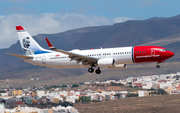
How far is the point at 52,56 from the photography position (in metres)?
80.6

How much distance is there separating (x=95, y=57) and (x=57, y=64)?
385 inches

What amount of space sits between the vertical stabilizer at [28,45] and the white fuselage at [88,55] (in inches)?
→ 70.8

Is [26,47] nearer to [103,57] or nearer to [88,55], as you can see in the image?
[88,55]

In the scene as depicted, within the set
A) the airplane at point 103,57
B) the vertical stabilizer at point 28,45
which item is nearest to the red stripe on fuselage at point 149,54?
the airplane at point 103,57

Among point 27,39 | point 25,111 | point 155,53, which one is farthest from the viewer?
point 25,111

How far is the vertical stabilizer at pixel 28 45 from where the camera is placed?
8350cm

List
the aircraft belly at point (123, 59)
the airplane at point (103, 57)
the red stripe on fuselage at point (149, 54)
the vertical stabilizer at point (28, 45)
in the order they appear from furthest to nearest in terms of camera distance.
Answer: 1. the vertical stabilizer at point (28, 45)
2. the aircraft belly at point (123, 59)
3. the airplane at point (103, 57)
4. the red stripe on fuselage at point (149, 54)

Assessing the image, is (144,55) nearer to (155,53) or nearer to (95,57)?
(155,53)

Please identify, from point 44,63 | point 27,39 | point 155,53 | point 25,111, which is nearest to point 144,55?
point 155,53

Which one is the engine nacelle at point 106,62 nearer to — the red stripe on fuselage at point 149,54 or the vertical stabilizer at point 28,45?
the red stripe on fuselage at point 149,54

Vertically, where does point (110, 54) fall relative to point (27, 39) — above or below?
below

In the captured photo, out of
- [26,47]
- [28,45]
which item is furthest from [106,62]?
[26,47]

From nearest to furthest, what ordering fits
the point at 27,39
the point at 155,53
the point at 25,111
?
1. the point at 155,53
2. the point at 27,39
3. the point at 25,111

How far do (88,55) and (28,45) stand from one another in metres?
17.4
